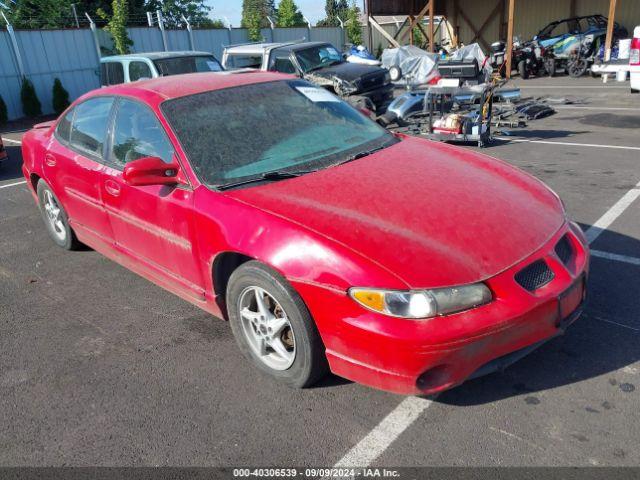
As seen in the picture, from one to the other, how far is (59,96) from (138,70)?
27.3 ft

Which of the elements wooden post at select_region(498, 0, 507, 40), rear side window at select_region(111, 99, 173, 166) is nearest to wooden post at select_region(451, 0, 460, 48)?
wooden post at select_region(498, 0, 507, 40)

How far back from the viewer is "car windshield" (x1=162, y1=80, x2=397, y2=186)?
130 inches

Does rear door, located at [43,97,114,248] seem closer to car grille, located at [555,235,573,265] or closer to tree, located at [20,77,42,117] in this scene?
car grille, located at [555,235,573,265]

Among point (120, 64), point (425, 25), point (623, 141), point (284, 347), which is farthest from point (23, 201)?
point (425, 25)

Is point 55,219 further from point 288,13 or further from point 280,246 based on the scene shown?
point 288,13

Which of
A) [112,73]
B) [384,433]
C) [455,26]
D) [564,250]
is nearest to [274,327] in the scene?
[384,433]

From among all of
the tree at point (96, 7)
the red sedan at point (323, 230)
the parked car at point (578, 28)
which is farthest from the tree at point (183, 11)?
the red sedan at point (323, 230)

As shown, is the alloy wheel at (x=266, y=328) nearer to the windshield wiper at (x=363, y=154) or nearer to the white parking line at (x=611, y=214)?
the windshield wiper at (x=363, y=154)

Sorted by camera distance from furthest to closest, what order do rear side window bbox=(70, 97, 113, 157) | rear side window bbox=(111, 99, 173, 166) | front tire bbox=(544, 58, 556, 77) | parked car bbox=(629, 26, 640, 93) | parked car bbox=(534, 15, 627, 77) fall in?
1. front tire bbox=(544, 58, 556, 77)
2. parked car bbox=(534, 15, 627, 77)
3. parked car bbox=(629, 26, 640, 93)
4. rear side window bbox=(70, 97, 113, 157)
5. rear side window bbox=(111, 99, 173, 166)

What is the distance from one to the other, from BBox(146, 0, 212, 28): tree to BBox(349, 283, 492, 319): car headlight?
4171 cm

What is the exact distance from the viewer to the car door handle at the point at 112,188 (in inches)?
150

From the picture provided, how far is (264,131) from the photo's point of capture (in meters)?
3.55

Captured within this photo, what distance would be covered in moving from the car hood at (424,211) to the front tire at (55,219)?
2622 millimetres

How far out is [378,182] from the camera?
10.3ft
